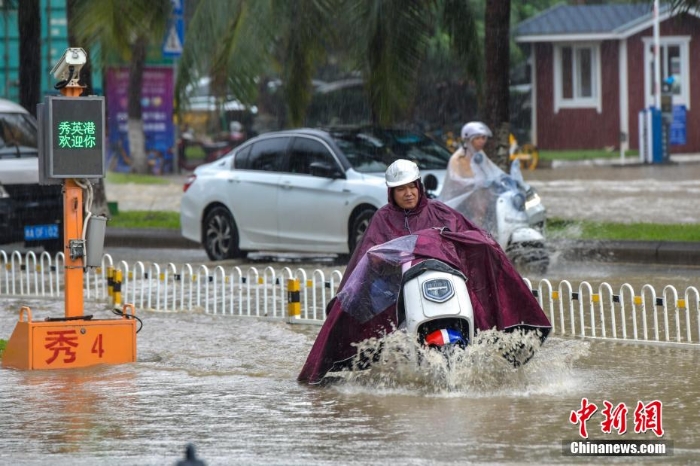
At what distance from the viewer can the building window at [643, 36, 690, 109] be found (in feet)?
122

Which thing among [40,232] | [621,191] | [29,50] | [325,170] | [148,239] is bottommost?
[148,239]

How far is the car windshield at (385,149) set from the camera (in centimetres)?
1634

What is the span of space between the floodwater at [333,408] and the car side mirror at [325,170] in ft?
18.2

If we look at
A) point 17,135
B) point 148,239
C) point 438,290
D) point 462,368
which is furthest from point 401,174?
point 148,239

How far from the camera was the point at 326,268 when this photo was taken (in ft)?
52.5

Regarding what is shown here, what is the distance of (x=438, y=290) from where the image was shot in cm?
812

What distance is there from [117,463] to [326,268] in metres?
9.36

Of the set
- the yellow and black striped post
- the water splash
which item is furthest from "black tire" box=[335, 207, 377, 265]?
the water splash

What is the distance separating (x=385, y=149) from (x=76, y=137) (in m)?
7.17

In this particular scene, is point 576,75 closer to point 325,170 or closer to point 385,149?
point 385,149

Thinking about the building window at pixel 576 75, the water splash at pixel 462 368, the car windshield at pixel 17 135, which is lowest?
the water splash at pixel 462 368

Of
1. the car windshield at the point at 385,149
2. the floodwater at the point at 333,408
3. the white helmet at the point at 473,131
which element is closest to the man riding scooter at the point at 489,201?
the white helmet at the point at 473,131

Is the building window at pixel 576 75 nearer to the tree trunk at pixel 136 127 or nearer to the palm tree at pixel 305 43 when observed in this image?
the tree trunk at pixel 136 127

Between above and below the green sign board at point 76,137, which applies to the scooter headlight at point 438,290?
below
